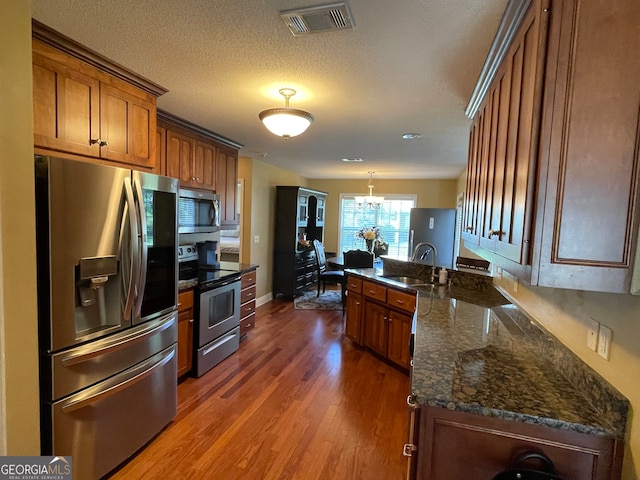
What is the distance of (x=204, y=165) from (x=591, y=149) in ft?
11.2

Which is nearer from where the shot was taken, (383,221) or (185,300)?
(185,300)

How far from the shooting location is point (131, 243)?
1.92 m

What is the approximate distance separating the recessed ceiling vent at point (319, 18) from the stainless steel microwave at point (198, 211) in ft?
6.80

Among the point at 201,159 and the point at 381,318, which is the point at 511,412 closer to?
the point at 381,318

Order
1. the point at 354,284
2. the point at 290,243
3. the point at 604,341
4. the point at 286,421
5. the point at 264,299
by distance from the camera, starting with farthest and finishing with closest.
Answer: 1. the point at 290,243
2. the point at 264,299
3. the point at 354,284
4. the point at 286,421
5. the point at 604,341

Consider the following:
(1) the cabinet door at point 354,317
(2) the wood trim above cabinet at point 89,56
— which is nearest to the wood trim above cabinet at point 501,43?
(2) the wood trim above cabinet at point 89,56

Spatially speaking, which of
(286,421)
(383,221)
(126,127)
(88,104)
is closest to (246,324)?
(286,421)

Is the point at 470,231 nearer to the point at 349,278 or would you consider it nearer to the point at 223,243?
the point at 349,278

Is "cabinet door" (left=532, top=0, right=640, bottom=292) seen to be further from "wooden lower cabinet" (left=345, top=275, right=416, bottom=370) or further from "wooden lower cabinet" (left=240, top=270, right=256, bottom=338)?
"wooden lower cabinet" (left=240, top=270, right=256, bottom=338)

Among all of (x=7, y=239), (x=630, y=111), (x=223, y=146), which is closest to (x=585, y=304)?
(x=630, y=111)

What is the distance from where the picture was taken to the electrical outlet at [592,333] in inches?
49.2

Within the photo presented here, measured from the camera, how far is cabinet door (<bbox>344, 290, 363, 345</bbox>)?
389 centimetres

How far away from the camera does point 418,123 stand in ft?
10.3

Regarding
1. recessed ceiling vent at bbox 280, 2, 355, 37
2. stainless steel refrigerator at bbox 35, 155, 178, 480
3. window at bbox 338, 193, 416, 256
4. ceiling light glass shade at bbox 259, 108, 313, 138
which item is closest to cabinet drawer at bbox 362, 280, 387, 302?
ceiling light glass shade at bbox 259, 108, 313, 138
